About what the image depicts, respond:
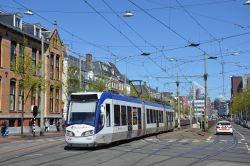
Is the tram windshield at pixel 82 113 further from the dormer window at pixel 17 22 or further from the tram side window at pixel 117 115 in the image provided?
the dormer window at pixel 17 22

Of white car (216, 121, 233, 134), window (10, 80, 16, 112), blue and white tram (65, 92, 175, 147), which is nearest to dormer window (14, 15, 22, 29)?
window (10, 80, 16, 112)

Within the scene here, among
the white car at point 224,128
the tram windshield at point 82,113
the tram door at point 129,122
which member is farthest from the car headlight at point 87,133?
the white car at point 224,128

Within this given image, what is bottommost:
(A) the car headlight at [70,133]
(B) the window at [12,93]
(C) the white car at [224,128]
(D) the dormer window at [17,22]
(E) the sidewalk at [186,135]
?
(E) the sidewalk at [186,135]

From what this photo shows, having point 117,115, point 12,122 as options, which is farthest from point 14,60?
point 117,115

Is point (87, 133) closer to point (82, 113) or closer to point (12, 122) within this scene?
point (82, 113)

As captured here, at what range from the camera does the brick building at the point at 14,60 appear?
4953 cm

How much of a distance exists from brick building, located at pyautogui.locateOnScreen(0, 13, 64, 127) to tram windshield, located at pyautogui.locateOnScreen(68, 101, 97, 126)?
18.1 m

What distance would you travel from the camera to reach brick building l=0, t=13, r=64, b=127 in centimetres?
4953

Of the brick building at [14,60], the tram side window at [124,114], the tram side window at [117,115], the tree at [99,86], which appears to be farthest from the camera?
the tree at [99,86]

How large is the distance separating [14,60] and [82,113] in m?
24.3

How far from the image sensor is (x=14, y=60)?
4675cm

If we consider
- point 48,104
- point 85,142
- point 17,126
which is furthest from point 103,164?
point 48,104

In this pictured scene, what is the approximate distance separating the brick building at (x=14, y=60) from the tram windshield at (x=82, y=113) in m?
18.1

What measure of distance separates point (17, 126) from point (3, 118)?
327 centimetres
